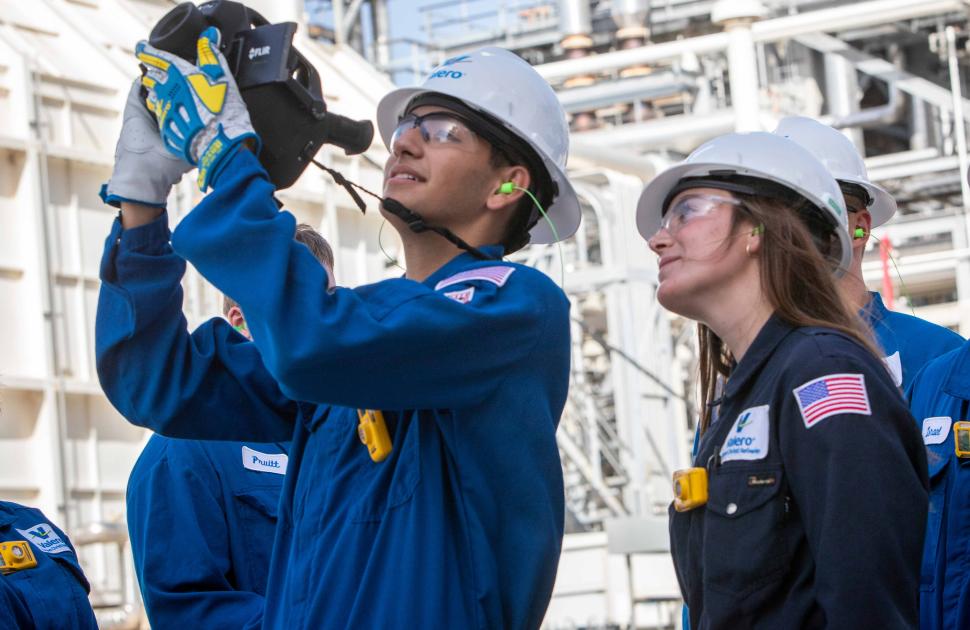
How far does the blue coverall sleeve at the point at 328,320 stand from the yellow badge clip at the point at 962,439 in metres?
1.47

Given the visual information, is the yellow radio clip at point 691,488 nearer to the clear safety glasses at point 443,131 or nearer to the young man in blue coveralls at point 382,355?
the young man in blue coveralls at point 382,355

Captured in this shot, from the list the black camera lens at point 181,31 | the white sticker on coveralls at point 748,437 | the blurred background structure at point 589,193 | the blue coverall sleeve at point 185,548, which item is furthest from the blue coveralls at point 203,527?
the blurred background structure at point 589,193

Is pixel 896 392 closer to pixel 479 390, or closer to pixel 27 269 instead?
pixel 479 390

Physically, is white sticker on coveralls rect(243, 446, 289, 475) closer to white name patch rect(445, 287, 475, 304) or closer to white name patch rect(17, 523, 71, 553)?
white name patch rect(17, 523, 71, 553)

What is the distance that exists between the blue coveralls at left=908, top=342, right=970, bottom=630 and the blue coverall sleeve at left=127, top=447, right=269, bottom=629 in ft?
5.02

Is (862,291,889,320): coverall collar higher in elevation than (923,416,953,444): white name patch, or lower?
higher

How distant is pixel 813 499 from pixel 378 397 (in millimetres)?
→ 764

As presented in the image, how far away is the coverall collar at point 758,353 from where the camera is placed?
2.84m

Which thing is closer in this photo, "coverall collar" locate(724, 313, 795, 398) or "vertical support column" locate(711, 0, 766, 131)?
"coverall collar" locate(724, 313, 795, 398)

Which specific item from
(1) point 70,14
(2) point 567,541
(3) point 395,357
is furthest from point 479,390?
(2) point 567,541

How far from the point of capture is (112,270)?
2.71 meters

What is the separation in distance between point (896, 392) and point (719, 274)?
1.44 ft

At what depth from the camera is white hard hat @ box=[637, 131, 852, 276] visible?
3.08 m

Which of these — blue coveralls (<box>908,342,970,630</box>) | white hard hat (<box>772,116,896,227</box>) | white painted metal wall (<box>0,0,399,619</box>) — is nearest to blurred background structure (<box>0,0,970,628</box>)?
white painted metal wall (<box>0,0,399,619</box>)
